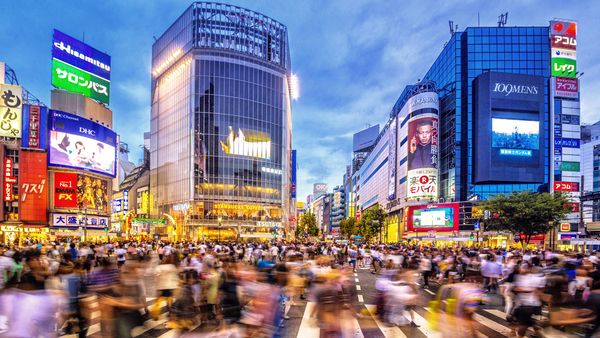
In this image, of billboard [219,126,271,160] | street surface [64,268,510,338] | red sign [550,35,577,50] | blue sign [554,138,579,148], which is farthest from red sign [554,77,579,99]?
street surface [64,268,510,338]

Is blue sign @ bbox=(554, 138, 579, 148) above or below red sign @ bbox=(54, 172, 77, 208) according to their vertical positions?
above

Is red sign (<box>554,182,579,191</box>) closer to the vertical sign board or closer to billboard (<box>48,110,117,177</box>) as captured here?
the vertical sign board

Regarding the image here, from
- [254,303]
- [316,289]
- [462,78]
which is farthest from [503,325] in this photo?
[462,78]

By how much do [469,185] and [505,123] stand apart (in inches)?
495

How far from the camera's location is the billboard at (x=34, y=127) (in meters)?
64.6

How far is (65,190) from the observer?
2665 inches

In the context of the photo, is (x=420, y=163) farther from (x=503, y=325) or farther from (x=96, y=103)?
(x=503, y=325)

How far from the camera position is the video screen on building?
74688mm

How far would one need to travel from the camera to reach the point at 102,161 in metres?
73.3

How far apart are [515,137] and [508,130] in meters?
1.69

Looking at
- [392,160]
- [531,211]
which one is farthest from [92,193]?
[531,211]

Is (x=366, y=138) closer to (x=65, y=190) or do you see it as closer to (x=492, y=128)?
(x=492, y=128)

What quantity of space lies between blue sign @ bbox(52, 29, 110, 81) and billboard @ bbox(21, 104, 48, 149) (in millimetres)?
9909

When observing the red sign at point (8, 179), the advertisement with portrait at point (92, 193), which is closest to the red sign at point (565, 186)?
the advertisement with portrait at point (92, 193)
